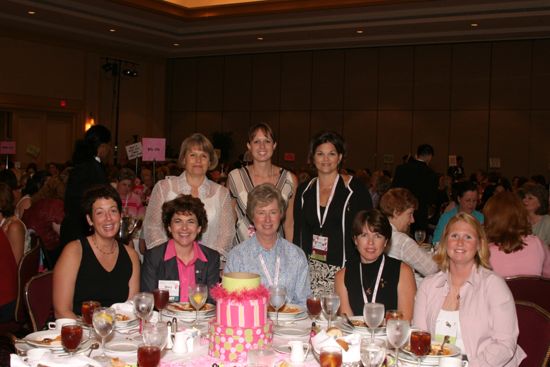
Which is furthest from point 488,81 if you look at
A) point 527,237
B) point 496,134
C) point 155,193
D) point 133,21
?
point 155,193

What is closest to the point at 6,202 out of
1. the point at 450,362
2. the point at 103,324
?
the point at 103,324

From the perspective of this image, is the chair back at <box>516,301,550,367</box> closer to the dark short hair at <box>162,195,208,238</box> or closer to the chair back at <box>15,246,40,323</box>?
the dark short hair at <box>162,195,208,238</box>

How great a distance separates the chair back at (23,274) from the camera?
12.7 feet

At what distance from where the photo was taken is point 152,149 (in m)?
8.89

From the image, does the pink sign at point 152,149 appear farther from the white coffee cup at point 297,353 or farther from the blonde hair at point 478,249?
the white coffee cup at point 297,353

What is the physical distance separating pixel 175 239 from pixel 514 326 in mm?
1825

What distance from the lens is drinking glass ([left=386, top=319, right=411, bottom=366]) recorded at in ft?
7.48

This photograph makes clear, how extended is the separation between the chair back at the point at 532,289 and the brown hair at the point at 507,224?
20.8 inches

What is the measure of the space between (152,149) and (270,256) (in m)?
5.67

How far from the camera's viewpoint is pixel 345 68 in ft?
49.7

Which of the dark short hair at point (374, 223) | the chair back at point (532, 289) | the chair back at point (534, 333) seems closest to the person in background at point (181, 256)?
the dark short hair at point (374, 223)

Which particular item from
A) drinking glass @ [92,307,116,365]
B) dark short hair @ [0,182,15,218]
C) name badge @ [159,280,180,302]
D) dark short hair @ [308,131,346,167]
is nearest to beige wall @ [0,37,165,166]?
dark short hair @ [0,182,15,218]

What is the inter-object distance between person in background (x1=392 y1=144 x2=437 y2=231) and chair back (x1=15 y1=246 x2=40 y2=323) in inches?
211

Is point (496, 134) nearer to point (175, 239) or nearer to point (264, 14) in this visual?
point (264, 14)
